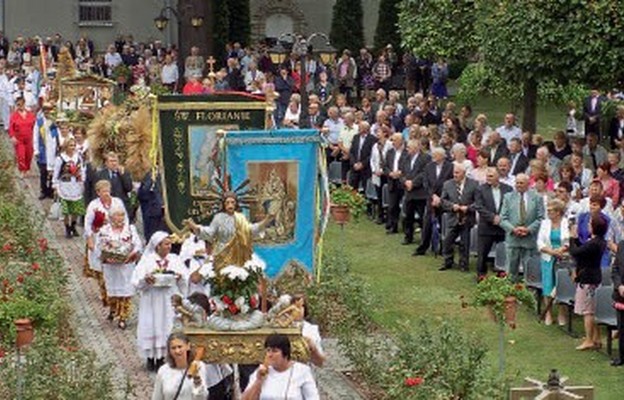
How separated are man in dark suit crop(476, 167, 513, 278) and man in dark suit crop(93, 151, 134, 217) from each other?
16.0ft

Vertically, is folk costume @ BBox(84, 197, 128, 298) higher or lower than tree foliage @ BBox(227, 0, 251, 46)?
lower

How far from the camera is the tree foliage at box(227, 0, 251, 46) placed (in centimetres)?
5922

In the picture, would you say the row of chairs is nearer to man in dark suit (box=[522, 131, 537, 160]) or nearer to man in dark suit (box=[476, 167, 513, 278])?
man in dark suit (box=[476, 167, 513, 278])

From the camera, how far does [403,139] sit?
3192 cm

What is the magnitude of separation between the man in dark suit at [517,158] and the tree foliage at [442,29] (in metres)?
10.7

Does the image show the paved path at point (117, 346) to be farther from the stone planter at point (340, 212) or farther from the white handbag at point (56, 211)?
the stone planter at point (340, 212)

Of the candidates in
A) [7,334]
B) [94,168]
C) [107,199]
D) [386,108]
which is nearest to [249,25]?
[386,108]

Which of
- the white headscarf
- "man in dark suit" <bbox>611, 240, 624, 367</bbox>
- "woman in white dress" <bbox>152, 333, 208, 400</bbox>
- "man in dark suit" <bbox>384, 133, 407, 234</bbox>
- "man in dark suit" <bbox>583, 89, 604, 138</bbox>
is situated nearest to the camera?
"woman in white dress" <bbox>152, 333, 208, 400</bbox>

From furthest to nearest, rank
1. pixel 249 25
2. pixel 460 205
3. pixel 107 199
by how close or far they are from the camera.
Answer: pixel 249 25 → pixel 460 205 → pixel 107 199

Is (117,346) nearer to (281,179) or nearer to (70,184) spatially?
(281,179)

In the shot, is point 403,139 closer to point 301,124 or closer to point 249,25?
point 301,124

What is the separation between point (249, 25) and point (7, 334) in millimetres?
40344

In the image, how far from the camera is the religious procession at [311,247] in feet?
61.2

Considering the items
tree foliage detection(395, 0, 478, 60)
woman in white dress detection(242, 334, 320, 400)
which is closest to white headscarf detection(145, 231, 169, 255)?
woman in white dress detection(242, 334, 320, 400)
